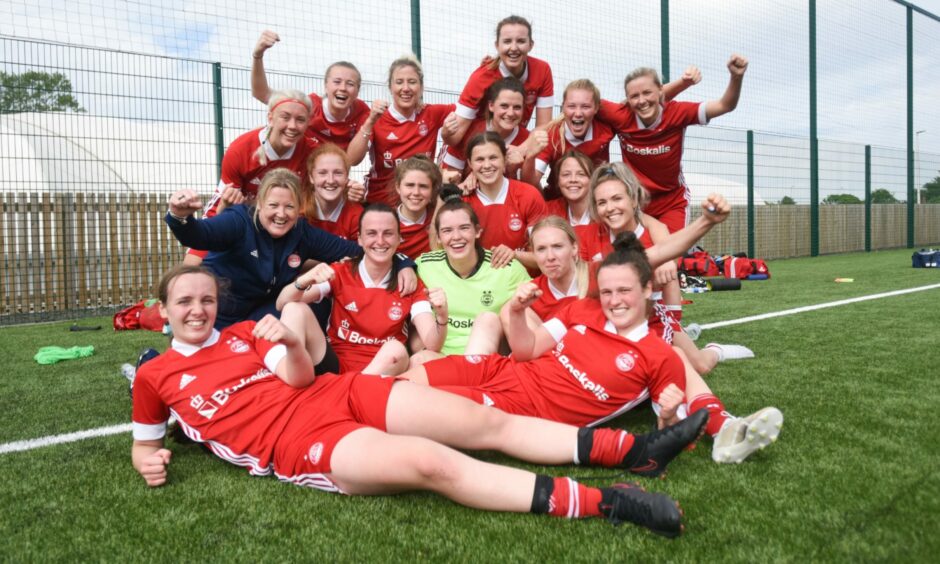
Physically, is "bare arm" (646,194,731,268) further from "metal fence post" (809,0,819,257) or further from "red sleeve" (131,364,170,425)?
"metal fence post" (809,0,819,257)

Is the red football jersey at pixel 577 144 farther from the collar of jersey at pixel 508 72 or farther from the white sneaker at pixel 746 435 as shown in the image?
the white sneaker at pixel 746 435

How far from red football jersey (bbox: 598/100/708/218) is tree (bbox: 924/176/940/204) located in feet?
68.5

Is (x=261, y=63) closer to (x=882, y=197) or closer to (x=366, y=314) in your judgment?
(x=366, y=314)

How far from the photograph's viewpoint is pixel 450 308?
3.62m

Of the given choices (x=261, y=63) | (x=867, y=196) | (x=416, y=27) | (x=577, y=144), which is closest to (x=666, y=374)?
(x=577, y=144)

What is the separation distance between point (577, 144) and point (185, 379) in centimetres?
318

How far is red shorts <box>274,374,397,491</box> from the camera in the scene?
2.29 meters

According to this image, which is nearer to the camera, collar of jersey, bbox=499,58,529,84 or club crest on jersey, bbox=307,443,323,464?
club crest on jersey, bbox=307,443,323,464

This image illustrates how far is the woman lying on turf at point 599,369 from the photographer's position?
2740 millimetres

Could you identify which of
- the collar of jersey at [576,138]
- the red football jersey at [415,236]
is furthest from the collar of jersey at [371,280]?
the collar of jersey at [576,138]

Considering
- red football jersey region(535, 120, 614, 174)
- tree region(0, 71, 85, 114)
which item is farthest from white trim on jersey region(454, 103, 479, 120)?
tree region(0, 71, 85, 114)

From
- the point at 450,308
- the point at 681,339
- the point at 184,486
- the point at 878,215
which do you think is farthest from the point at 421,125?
→ the point at 878,215

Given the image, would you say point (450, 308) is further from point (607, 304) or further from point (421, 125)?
point (421, 125)

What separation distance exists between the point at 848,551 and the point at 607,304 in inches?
53.6
